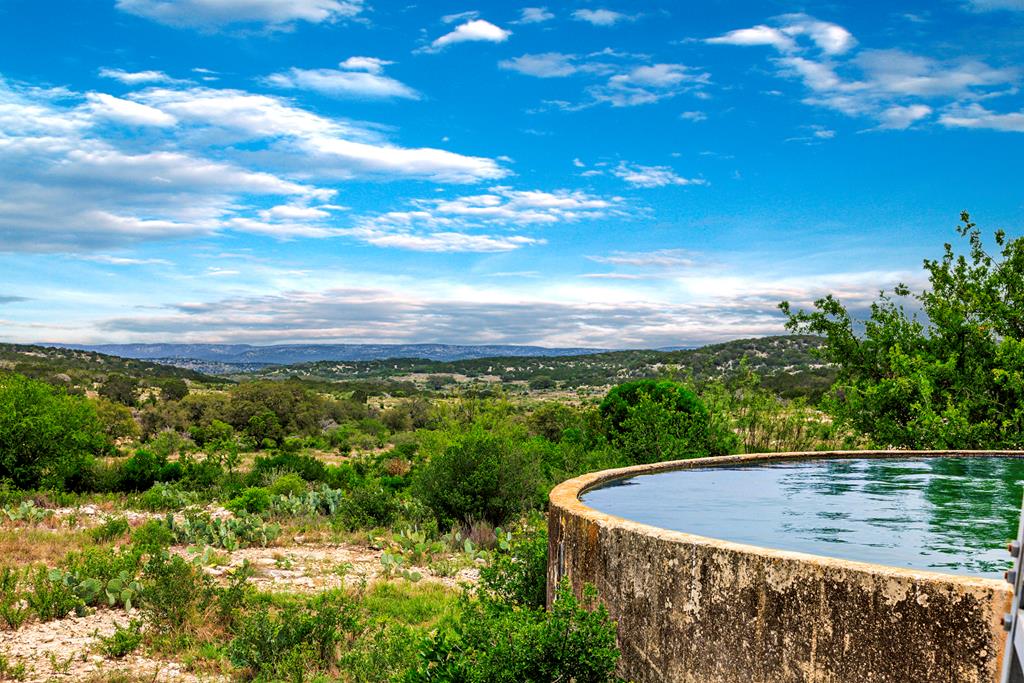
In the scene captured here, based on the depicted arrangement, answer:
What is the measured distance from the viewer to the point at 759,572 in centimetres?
388

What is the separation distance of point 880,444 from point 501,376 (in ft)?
254

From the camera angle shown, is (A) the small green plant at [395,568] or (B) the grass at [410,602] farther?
(A) the small green plant at [395,568]

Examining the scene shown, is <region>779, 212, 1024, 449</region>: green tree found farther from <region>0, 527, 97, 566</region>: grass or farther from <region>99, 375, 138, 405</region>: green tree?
<region>99, 375, 138, 405</region>: green tree

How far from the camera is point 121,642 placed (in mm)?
7879

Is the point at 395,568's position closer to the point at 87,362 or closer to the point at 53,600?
the point at 53,600

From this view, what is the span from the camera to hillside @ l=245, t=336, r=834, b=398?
60.9m

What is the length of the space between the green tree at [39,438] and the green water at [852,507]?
51.2 ft

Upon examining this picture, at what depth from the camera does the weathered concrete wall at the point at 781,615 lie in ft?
11.3

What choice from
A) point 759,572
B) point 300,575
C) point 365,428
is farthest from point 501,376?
point 759,572

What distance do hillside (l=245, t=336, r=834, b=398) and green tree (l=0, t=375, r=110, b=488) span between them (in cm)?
3316

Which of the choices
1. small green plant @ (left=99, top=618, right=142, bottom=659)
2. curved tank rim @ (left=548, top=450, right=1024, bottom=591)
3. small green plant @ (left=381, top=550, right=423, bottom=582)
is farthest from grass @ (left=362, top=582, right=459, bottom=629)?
curved tank rim @ (left=548, top=450, right=1024, bottom=591)

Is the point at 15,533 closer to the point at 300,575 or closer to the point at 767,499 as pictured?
the point at 300,575

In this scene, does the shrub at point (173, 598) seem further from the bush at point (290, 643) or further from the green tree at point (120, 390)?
the green tree at point (120, 390)

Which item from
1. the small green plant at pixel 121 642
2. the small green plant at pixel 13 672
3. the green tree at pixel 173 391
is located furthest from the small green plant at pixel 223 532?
the green tree at pixel 173 391
